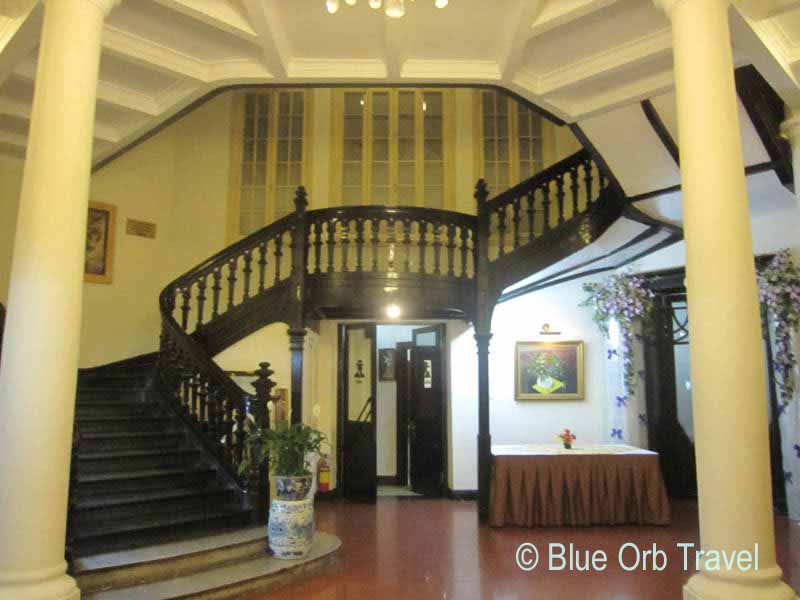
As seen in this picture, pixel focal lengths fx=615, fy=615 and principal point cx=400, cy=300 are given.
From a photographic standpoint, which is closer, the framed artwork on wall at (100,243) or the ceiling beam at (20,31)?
the ceiling beam at (20,31)

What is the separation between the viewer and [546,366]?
321 inches

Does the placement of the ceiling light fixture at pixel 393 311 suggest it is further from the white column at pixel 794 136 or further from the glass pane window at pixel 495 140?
the white column at pixel 794 136

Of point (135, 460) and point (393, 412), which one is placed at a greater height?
point (393, 412)

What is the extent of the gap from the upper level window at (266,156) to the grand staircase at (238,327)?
1631 millimetres

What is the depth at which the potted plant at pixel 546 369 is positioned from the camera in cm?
815

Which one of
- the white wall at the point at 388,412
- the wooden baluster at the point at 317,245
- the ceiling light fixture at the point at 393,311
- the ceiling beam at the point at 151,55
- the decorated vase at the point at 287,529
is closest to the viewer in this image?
the ceiling beam at the point at 151,55

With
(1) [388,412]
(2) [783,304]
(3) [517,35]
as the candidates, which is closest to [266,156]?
(1) [388,412]

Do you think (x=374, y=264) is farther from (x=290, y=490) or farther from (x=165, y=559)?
(x=165, y=559)

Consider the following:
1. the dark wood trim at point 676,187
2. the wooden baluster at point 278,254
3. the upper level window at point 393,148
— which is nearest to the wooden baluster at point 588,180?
the dark wood trim at point 676,187

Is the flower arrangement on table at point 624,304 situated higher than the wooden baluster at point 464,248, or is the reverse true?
the wooden baluster at point 464,248

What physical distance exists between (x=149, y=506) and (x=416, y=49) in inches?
163

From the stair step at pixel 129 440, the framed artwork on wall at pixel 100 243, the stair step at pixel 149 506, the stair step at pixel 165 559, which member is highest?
the framed artwork on wall at pixel 100 243

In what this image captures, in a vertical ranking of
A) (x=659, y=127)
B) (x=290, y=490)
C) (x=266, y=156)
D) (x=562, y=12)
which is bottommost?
(x=290, y=490)

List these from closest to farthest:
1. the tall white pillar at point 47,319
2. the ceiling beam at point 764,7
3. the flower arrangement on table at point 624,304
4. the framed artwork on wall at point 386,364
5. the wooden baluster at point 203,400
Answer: the tall white pillar at point 47,319, the ceiling beam at point 764,7, the wooden baluster at point 203,400, the flower arrangement on table at point 624,304, the framed artwork on wall at point 386,364
